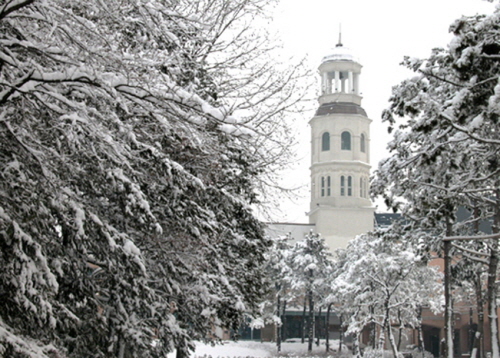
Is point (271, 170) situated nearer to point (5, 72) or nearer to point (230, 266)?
point (230, 266)

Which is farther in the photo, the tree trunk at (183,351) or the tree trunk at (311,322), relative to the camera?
the tree trunk at (311,322)

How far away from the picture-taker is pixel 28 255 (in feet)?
25.9

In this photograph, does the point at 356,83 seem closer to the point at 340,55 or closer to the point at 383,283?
the point at 340,55

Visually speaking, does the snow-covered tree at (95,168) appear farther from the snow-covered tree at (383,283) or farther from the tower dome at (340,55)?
the tower dome at (340,55)

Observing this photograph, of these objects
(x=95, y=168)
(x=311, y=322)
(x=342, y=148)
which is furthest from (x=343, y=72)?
(x=95, y=168)

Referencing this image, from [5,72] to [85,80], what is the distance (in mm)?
1299

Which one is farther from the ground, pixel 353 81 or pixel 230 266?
pixel 353 81

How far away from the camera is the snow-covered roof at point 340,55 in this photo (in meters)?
99.2

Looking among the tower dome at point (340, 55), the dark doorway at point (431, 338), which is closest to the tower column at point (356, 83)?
the tower dome at point (340, 55)

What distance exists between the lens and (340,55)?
100 m

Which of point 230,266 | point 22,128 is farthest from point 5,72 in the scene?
point 230,266

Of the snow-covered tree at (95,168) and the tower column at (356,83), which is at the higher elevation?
the tower column at (356,83)

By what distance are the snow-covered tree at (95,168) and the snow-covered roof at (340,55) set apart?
287ft

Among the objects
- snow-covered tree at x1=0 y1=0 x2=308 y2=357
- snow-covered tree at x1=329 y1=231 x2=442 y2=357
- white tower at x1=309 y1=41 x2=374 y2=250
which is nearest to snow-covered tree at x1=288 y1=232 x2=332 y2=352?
snow-covered tree at x1=329 y1=231 x2=442 y2=357
